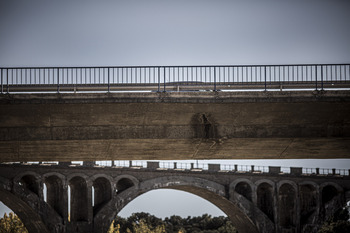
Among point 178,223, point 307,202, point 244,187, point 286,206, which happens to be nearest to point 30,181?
point 244,187

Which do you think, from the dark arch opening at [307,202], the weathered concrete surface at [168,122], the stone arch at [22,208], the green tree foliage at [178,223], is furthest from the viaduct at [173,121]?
the green tree foliage at [178,223]

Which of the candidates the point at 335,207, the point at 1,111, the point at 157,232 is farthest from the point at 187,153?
the point at 157,232

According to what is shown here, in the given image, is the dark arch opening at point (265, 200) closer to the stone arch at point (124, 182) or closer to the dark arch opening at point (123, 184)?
the stone arch at point (124, 182)

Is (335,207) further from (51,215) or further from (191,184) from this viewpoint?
(51,215)

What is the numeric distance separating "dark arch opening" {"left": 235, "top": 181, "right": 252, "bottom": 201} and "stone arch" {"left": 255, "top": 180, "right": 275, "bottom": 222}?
947mm

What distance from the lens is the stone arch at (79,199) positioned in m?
50.1

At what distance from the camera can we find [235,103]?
22.3 metres

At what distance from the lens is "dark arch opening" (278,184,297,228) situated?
55406mm

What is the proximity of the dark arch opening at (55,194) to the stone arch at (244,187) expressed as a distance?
617 inches

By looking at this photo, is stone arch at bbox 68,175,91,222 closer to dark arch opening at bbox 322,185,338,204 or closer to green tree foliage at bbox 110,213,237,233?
dark arch opening at bbox 322,185,338,204

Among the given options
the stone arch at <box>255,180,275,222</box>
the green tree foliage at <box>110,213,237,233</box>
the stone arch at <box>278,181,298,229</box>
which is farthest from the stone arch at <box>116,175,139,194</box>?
the green tree foliage at <box>110,213,237,233</box>

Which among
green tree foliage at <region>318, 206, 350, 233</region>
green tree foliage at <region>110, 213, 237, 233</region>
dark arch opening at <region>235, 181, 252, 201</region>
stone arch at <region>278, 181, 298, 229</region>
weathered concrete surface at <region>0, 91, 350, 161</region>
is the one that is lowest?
green tree foliage at <region>110, 213, 237, 233</region>

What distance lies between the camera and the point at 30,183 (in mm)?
48812

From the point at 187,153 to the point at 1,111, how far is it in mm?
7776
